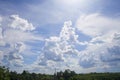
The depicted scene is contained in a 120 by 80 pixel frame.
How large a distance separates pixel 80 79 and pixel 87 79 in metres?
5.98

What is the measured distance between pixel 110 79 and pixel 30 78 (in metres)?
69.7

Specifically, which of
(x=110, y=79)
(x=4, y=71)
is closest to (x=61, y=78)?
(x=110, y=79)

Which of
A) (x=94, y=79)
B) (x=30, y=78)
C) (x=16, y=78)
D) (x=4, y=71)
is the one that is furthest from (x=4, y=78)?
(x=94, y=79)

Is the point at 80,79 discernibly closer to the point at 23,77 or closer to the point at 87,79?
the point at 87,79

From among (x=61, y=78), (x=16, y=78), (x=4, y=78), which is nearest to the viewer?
(x=4, y=78)

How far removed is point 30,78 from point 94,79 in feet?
182

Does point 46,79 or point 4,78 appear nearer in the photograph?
point 4,78

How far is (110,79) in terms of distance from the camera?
199m

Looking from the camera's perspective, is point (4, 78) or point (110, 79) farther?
point (110, 79)

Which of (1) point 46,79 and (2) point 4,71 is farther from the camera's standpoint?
(1) point 46,79

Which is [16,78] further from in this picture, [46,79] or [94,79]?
[94,79]

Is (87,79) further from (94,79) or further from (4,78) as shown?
(4,78)

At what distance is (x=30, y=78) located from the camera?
7800 inches

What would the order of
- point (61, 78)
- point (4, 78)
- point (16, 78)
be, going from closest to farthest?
1. point (4, 78)
2. point (16, 78)
3. point (61, 78)
